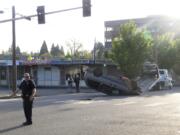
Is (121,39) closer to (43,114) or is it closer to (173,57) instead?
(173,57)

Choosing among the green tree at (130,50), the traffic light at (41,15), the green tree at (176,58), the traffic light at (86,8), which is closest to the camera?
the traffic light at (86,8)

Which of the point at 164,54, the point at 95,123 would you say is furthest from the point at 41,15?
the point at 164,54

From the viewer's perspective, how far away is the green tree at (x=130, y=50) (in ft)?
164

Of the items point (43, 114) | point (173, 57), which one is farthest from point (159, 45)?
point (43, 114)

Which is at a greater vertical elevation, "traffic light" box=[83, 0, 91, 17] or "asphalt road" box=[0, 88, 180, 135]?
"traffic light" box=[83, 0, 91, 17]

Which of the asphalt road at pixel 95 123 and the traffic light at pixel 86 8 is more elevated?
the traffic light at pixel 86 8

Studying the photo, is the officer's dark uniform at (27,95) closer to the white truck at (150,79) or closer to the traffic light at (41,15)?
the traffic light at (41,15)

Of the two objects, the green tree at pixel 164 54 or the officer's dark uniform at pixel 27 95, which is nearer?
the officer's dark uniform at pixel 27 95

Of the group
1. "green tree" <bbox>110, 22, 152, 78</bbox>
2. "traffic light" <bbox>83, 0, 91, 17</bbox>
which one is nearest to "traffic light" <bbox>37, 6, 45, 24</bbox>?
"traffic light" <bbox>83, 0, 91, 17</bbox>

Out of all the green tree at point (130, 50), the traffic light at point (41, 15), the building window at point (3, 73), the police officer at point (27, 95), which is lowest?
the building window at point (3, 73)

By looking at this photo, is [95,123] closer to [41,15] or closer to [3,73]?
[41,15]

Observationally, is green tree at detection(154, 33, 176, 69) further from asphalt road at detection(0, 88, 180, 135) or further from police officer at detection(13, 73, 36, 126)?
police officer at detection(13, 73, 36, 126)

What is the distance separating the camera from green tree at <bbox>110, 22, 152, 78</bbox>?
49969mm

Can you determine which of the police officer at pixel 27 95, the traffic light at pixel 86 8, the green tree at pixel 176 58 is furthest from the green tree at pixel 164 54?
the police officer at pixel 27 95
